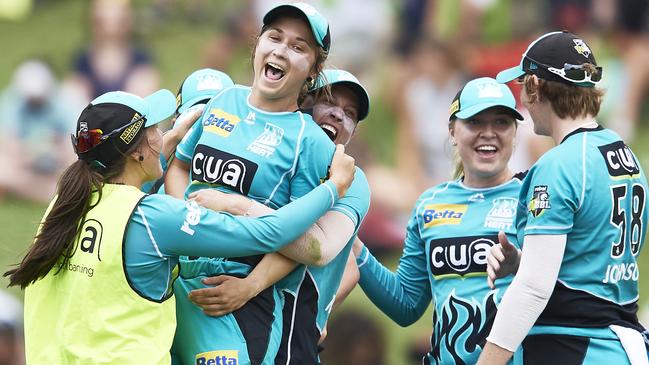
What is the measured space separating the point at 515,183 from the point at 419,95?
15.1 ft

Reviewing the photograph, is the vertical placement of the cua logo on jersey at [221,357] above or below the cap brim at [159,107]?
below

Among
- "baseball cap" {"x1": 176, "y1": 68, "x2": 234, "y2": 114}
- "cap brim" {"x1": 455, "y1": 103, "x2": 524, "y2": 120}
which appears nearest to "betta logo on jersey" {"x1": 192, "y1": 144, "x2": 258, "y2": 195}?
"baseball cap" {"x1": 176, "y1": 68, "x2": 234, "y2": 114}

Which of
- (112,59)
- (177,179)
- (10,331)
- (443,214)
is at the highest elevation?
(112,59)

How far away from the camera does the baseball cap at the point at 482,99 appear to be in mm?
4705

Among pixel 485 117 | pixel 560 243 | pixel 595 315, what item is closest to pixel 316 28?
pixel 485 117

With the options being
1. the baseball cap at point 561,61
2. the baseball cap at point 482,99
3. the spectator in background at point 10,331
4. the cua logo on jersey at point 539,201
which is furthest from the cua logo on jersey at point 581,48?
the spectator in background at point 10,331

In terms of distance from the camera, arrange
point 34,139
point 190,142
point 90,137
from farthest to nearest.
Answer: point 34,139 → point 190,142 → point 90,137

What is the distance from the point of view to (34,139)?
9.27 meters

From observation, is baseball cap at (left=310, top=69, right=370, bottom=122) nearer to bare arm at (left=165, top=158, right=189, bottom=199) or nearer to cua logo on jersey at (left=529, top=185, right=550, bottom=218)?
bare arm at (left=165, top=158, right=189, bottom=199)

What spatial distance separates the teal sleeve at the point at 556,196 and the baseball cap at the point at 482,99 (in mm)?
973

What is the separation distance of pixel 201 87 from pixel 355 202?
4.32ft

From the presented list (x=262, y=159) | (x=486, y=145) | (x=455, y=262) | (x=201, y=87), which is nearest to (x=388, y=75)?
(x=201, y=87)

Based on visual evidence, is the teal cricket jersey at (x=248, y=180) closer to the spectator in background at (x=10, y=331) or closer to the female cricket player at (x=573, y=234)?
the female cricket player at (x=573, y=234)

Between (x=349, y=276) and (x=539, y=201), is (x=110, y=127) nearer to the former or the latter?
(x=539, y=201)
